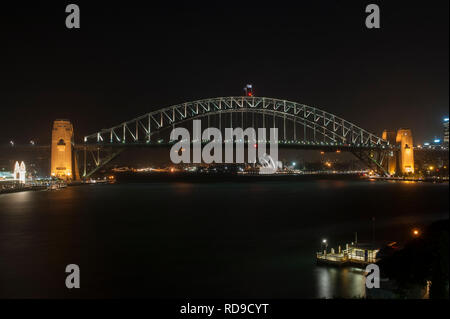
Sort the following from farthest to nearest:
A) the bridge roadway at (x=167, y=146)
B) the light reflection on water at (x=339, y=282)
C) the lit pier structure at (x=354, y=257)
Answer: the bridge roadway at (x=167, y=146) < the lit pier structure at (x=354, y=257) < the light reflection on water at (x=339, y=282)

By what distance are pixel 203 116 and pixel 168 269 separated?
1365 inches

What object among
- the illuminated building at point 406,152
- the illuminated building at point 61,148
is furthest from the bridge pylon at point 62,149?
the illuminated building at point 406,152

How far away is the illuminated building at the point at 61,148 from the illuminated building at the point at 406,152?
35.1 meters

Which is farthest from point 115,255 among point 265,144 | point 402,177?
point 402,177

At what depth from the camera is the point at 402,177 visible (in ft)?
156

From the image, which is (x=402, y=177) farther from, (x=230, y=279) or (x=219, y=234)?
(x=230, y=279)

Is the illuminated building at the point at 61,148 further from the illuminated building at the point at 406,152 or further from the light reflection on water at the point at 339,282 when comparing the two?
the illuminated building at the point at 406,152

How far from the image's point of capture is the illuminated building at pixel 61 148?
36.8 meters

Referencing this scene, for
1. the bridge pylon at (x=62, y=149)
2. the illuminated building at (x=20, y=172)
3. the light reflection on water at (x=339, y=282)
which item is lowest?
the light reflection on water at (x=339, y=282)

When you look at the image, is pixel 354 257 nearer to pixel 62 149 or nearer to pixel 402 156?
pixel 62 149

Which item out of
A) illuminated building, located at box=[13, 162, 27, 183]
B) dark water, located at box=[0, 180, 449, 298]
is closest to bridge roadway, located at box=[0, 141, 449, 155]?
illuminated building, located at box=[13, 162, 27, 183]

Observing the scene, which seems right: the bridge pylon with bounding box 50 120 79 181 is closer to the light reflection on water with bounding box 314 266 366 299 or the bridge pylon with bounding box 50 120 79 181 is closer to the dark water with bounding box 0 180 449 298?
the dark water with bounding box 0 180 449 298

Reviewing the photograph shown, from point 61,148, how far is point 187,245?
2758 centimetres

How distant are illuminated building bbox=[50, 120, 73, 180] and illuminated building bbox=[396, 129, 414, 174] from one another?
35075 millimetres
